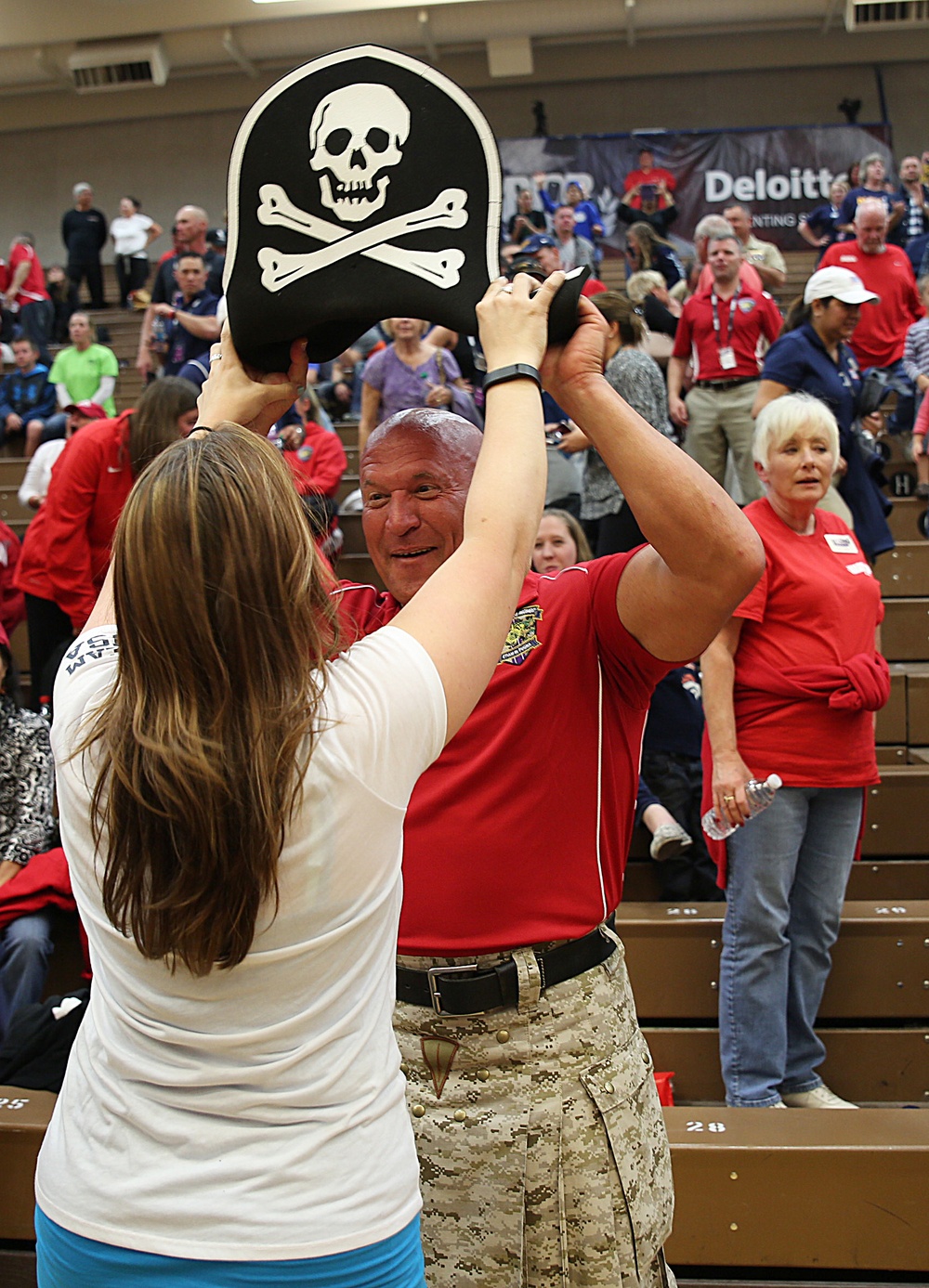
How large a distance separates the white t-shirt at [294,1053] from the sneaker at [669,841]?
79.1 inches

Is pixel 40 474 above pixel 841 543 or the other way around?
above

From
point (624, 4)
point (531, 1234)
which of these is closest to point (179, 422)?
point (531, 1234)

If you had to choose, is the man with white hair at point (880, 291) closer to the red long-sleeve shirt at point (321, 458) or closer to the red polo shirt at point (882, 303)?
the red polo shirt at point (882, 303)

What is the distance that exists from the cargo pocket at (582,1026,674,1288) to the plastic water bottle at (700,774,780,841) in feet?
3.46

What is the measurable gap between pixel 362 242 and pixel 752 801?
1.49m

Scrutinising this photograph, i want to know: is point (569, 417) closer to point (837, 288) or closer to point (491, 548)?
point (491, 548)

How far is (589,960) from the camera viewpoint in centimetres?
132

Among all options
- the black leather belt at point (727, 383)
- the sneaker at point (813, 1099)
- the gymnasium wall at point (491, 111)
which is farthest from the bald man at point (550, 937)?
the gymnasium wall at point (491, 111)

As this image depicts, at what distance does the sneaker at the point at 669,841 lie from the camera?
2.84m

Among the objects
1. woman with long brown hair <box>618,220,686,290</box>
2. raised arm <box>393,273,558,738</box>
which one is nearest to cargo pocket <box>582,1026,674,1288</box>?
raised arm <box>393,273,558,738</box>

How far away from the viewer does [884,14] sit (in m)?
11.6

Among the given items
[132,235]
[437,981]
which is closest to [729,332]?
[437,981]

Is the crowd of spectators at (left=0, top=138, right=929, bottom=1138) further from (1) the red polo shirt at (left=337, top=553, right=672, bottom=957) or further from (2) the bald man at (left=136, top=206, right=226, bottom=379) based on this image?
(1) the red polo shirt at (left=337, top=553, right=672, bottom=957)

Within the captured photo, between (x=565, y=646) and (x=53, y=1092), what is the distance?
5.30ft
